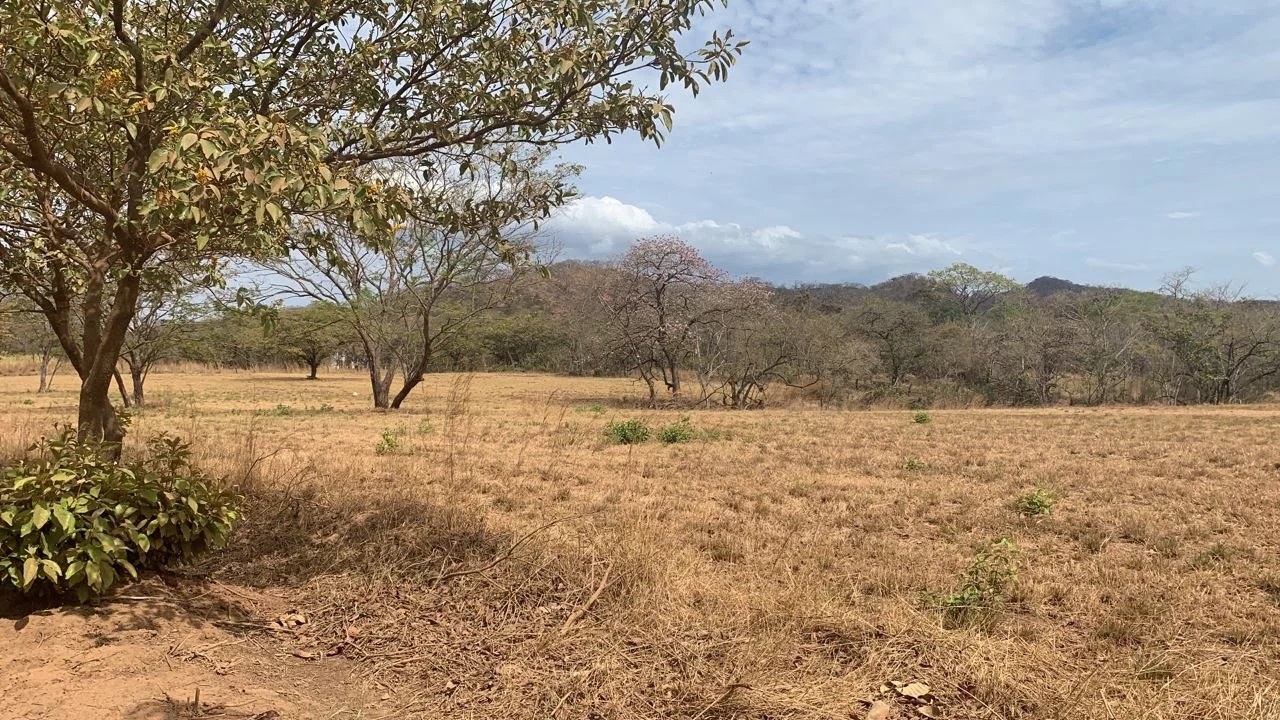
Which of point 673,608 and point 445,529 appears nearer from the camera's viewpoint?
point 673,608

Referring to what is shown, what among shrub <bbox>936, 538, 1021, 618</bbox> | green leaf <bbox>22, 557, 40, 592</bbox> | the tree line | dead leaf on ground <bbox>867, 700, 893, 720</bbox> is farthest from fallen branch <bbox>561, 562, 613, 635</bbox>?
the tree line

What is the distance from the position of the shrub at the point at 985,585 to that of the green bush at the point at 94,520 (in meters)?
3.81

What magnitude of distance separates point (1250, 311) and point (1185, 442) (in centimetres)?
2953

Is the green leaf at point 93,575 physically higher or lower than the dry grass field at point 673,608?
higher

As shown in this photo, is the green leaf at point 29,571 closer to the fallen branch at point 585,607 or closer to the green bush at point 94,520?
the green bush at point 94,520

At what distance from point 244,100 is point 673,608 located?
362 cm

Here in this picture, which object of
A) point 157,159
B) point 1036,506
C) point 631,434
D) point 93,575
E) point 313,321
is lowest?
point 1036,506

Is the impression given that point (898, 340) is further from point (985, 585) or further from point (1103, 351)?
point (985, 585)

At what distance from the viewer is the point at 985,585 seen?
3.69 metres

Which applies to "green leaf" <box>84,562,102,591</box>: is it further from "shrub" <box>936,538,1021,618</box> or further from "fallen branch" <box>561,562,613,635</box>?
"shrub" <box>936,538,1021,618</box>

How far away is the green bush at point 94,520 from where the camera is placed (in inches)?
108

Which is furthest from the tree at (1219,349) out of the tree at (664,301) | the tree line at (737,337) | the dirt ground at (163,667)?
the dirt ground at (163,667)

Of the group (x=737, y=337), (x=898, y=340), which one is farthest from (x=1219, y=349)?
(x=737, y=337)

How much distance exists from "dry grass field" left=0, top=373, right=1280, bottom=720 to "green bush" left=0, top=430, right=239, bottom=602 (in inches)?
8.2
